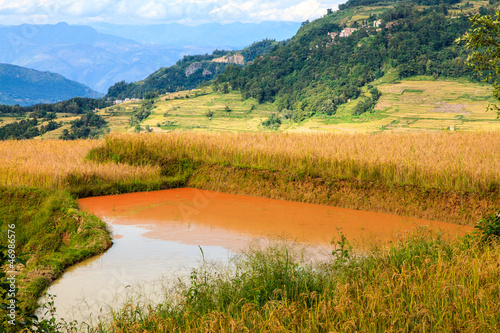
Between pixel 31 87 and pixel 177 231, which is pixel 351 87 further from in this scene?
pixel 31 87

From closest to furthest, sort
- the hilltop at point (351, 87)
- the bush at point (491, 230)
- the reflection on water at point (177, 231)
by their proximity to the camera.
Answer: the reflection on water at point (177, 231), the bush at point (491, 230), the hilltop at point (351, 87)

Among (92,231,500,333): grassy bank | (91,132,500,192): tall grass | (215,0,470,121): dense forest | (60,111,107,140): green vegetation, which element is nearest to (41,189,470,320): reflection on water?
(92,231,500,333): grassy bank

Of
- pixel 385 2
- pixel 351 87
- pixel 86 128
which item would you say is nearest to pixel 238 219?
pixel 86 128

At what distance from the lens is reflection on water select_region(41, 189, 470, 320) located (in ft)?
18.2

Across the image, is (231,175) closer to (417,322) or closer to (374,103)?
(417,322)

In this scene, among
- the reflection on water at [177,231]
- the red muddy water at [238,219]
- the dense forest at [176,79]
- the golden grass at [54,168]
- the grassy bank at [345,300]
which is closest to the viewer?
the grassy bank at [345,300]

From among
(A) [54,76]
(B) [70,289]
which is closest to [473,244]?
(B) [70,289]

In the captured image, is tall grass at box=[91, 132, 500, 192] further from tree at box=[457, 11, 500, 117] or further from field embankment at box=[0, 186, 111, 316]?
field embankment at box=[0, 186, 111, 316]

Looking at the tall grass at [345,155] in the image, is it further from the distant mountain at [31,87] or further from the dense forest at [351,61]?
the distant mountain at [31,87]

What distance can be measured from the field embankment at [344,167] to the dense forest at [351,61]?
25.1 metres

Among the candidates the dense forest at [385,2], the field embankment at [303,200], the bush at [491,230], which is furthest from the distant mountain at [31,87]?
the bush at [491,230]

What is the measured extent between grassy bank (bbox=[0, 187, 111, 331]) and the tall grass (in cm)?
413

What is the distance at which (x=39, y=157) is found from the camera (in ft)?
42.6

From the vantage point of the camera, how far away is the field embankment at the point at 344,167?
893cm
